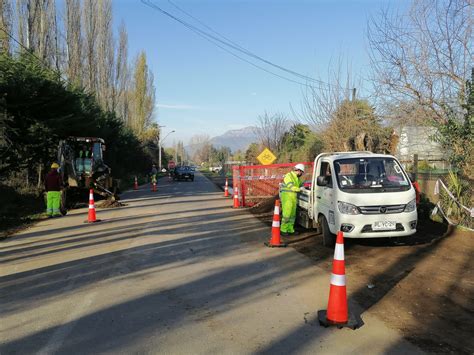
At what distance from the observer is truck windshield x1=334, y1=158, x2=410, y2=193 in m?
8.76

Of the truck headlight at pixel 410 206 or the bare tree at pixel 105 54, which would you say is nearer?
the truck headlight at pixel 410 206

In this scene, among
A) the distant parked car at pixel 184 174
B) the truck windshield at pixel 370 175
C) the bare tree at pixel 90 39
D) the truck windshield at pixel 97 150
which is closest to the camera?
the truck windshield at pixel 370 175

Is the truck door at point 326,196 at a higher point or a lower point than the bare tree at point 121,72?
lower

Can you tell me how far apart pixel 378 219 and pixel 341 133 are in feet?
40.4

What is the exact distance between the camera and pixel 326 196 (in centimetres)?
932

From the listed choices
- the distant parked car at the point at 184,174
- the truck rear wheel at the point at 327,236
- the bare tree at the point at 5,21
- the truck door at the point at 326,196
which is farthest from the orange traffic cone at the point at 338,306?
the distant parked car at the point at 184,174

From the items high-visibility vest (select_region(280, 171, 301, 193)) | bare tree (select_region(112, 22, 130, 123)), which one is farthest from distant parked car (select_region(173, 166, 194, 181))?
high-visibility vest (select_region(280, 171, 301, 193))

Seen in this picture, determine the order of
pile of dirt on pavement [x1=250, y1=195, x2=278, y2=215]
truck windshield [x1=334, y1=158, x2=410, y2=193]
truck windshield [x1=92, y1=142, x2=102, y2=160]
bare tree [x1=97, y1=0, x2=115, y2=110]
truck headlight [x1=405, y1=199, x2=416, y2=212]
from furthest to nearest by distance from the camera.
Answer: bare tree [x1=97, y1=0, x2=115, y2=110]
truck windshield [x1=92, y1=142, x2=102, y2=160]
pile of dirt on pavement [x1=250, y1=195, x2=278, y2=215]
truck windshield [x1=334, y1=158, x2=410, y2=193]
truck headlight [x1=405, y1=199, x2=416, y2=212]

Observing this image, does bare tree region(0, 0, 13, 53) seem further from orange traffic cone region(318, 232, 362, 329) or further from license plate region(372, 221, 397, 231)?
orange traffic cone region(318, 232, 362, 329)

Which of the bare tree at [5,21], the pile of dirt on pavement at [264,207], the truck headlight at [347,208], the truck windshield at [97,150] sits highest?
the bare tree at [5,21]

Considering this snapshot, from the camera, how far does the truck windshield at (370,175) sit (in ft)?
28.7

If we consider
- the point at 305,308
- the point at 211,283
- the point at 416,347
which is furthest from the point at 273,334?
the point at 211,283

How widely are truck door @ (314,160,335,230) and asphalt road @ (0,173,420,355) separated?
1.04 meters

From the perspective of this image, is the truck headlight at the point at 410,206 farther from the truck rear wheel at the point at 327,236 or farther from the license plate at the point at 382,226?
the truck rear wheel at the point at 327,236
